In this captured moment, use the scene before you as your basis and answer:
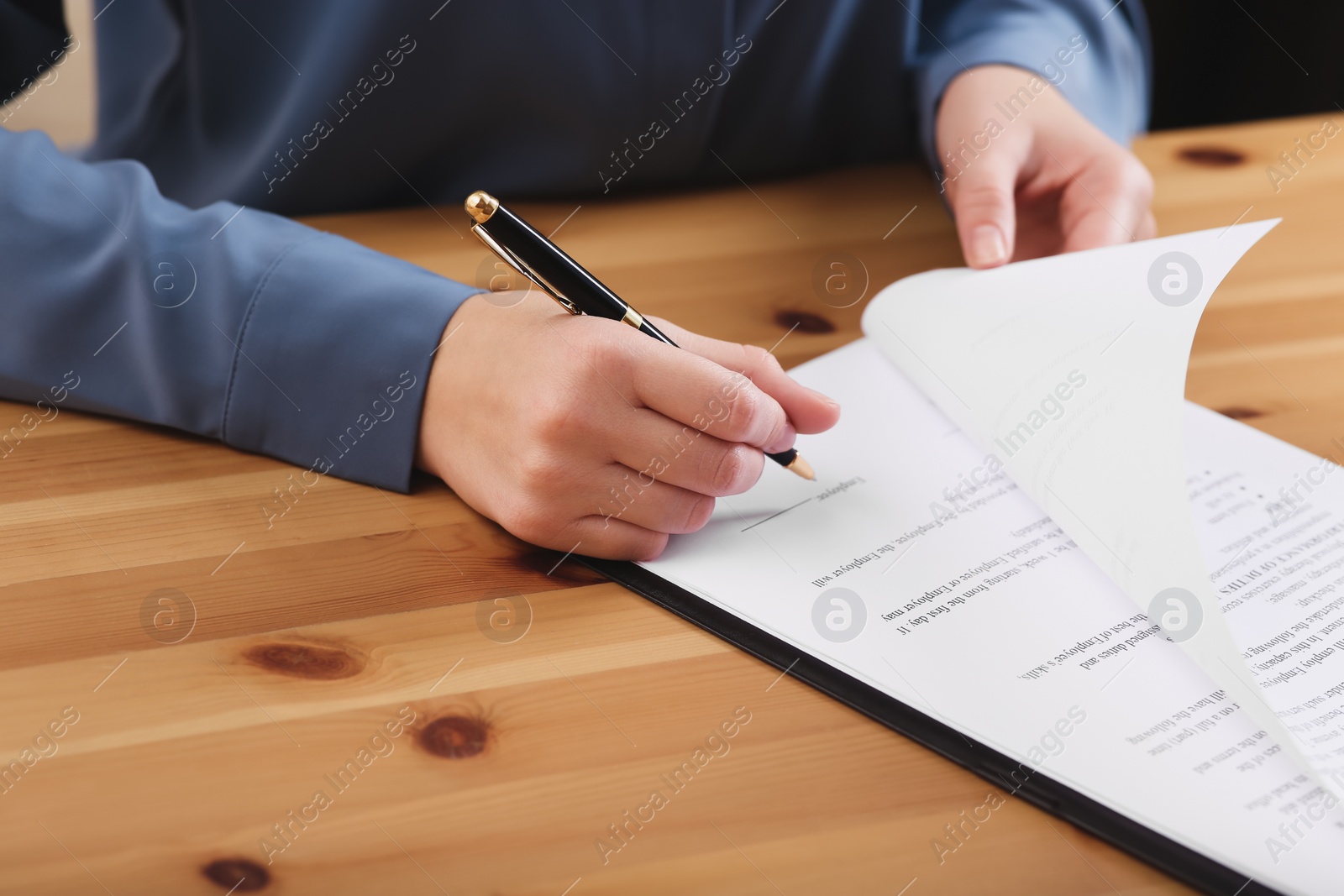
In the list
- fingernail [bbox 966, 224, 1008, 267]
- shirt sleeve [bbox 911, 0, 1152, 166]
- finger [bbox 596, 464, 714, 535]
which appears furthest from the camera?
shirt sleeve [bbox 911, 0, 1152, 166]

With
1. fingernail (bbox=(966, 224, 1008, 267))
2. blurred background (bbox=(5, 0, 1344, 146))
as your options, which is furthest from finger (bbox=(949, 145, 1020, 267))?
blurred background (bbox=(5, 0, 1344, 146))

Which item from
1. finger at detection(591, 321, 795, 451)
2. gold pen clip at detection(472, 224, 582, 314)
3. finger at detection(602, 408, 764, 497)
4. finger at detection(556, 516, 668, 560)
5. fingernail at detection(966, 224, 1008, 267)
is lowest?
finger at detection(556, 516, 668, 560)

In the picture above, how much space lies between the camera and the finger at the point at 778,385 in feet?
1.92

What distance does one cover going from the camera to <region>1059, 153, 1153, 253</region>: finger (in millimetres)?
808

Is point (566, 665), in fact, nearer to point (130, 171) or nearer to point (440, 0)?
point (130, 171)

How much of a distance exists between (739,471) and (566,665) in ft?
0.49

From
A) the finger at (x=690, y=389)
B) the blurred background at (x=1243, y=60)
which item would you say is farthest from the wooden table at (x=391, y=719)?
the blurred background at (x=1243, y=60)

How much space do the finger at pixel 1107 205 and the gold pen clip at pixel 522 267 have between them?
0.46 metres

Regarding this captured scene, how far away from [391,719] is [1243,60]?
83.9 inches

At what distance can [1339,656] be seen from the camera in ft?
1.60

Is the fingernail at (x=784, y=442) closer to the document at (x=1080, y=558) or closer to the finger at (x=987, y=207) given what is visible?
the document at (x=1080, y=558)

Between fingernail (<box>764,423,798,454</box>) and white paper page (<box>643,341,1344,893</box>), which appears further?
fingernail (<box>764,423,798,454</box>)

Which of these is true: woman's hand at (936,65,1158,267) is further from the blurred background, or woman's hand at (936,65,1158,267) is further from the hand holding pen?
the blurred background

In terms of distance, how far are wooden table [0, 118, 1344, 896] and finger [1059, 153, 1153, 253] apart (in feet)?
0.56
